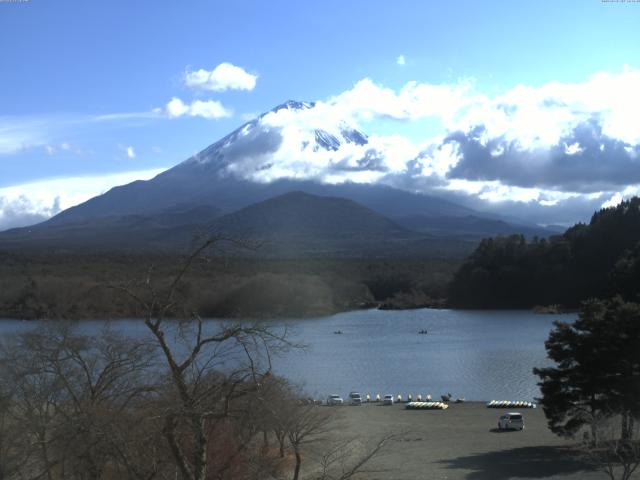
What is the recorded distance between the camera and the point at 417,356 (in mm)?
36156

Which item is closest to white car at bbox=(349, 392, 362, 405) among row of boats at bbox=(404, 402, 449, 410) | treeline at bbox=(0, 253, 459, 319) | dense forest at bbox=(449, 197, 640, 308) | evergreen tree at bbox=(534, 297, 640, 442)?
row of boats at bbox=(404, 402, 449, 410)

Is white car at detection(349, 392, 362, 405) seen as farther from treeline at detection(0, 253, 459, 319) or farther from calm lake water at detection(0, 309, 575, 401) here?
treeline at detection(0, 253, 459, 319)

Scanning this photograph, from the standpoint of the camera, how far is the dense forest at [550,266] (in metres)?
62.3

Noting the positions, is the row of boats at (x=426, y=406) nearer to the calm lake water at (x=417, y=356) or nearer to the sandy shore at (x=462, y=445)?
the sandy shore at (x=462, y=445)

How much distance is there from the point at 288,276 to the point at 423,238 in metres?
81.6

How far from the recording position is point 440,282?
246 feet

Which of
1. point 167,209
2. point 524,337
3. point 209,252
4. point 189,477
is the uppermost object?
point 167,209

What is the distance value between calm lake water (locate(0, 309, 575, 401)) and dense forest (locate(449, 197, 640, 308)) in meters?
8.18

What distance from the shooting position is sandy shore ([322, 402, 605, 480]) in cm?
1457

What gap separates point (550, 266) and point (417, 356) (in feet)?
101

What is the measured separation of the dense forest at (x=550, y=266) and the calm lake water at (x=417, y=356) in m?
8.18

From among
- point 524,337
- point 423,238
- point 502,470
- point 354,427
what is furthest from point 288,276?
point 423,238

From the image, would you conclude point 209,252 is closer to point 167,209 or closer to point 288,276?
point 288,276

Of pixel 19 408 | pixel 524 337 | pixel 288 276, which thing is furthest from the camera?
pixel 288 276
